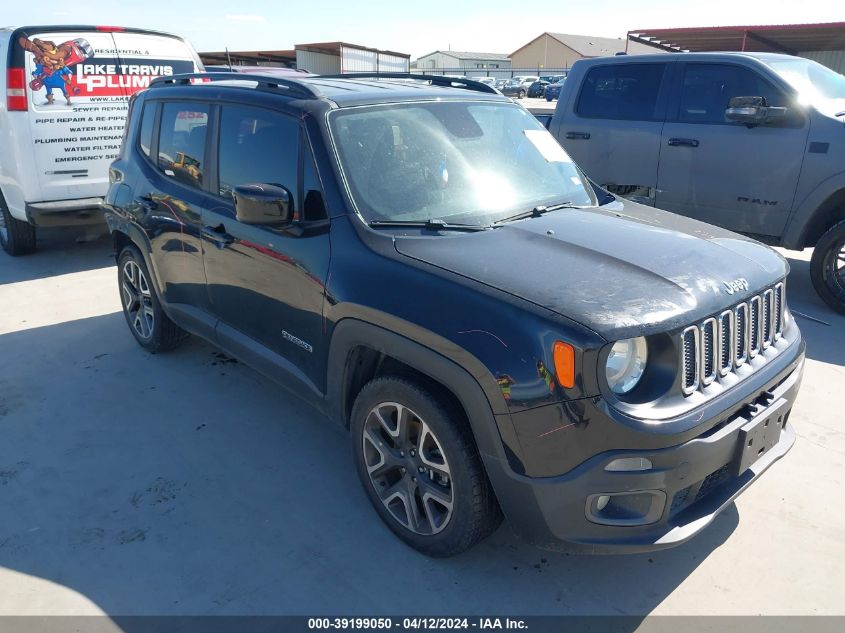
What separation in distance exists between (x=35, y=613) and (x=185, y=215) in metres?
2.26

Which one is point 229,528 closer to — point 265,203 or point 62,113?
point 265,203

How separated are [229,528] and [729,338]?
2287 mm

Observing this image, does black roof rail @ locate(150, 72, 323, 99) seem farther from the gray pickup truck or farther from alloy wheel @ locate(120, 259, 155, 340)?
the gray pickup truck

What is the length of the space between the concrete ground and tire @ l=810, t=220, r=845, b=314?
53.0 inches

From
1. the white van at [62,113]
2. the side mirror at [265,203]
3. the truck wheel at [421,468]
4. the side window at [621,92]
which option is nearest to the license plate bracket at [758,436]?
the truck wheel at [421,468]

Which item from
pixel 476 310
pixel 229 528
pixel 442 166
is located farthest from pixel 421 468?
pixel 442 166

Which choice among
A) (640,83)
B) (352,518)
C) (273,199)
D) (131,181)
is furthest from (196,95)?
(640,83)

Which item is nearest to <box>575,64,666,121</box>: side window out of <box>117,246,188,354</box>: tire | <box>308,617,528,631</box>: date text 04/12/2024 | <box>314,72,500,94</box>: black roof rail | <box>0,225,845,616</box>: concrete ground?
<box>314,72,500,94</box>: black roof rail

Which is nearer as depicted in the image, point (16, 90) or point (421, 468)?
point (421, 468)

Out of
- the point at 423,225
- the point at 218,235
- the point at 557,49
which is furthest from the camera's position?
the point at 557,49

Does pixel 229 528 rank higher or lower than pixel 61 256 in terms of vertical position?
lower

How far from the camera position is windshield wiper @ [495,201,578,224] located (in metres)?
3.18

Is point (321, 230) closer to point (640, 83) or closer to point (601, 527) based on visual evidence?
point (601, 527)

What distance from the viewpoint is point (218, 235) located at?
3.72 metres
